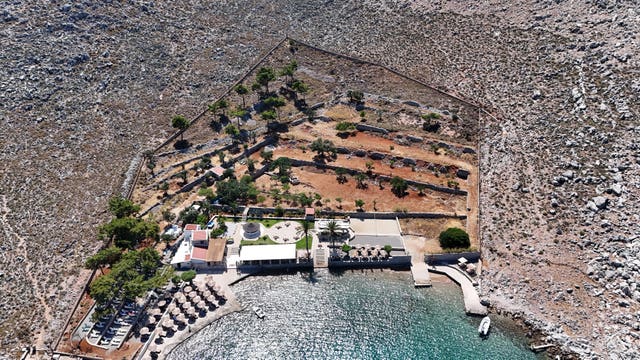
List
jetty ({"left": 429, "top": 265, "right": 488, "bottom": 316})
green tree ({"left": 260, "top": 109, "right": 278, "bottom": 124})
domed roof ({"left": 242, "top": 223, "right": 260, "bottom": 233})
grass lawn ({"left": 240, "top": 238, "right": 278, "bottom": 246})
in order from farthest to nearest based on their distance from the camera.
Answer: green tree ({"left": 260, "top": 109, "right": 278, "bottom": 124}), domed roof ({"left": 242, "top": 223, "right": 260, "bottom": 233}), grass lawn ({"left": 240, "top": 238, "right": 278, "bottom": 246}), jetty ({"left": 429, "top": 265, "right": 488, "bottom": 316})

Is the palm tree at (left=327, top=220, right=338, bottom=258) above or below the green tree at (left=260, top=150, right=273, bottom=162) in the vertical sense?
below

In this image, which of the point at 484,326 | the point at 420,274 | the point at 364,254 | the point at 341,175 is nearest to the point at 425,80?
the point at 341,175

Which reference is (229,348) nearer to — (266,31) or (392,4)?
(266,31)

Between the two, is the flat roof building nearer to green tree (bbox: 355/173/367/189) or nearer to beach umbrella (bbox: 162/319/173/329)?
beach umbrella (bbox: 162/319/173/329)

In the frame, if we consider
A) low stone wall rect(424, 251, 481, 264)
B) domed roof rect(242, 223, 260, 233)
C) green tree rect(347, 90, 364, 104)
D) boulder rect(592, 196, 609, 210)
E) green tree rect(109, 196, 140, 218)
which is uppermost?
green tree rect(347, 90, 364, 104)

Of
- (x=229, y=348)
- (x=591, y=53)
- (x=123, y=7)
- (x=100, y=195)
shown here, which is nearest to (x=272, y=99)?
(x=100, y=195)

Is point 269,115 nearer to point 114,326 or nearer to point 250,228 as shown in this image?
point 250,228

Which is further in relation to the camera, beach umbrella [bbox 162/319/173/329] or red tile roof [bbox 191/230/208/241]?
red tile roof [bbox 191/230/208/241]

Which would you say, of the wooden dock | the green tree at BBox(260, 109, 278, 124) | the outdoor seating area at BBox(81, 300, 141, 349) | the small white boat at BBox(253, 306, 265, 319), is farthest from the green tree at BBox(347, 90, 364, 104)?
the outdoor seating area at BBox(81, 300, 141, 349)
